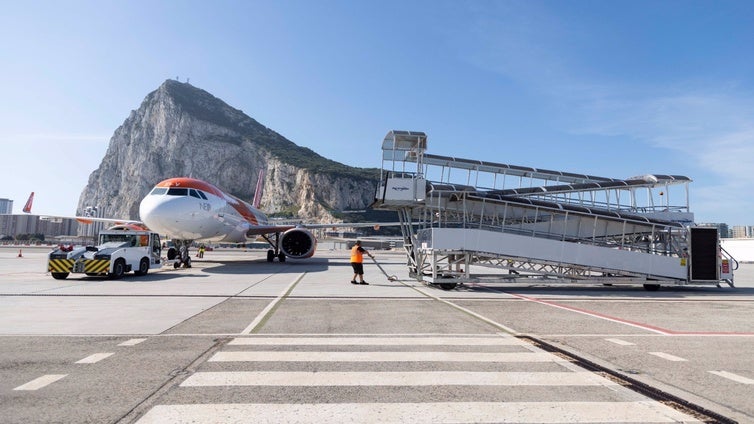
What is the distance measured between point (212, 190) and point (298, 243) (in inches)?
263

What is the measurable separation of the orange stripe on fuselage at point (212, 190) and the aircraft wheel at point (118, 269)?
16.1ft

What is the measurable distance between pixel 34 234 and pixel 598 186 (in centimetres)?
17941

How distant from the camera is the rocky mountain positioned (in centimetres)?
15950

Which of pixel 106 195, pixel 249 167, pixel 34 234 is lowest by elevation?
pixel 34 234

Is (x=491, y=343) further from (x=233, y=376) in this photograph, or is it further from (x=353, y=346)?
(x=233, y=376)

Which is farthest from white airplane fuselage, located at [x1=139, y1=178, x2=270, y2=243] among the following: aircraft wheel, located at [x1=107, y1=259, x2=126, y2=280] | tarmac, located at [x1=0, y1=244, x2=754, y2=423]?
tarmac, located at [x1=0, y1=244, x2=754, y2=423]

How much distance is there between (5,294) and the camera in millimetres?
12773

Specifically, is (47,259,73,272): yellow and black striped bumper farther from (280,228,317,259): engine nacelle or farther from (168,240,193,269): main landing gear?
(280,228,317,259): engine nacelle

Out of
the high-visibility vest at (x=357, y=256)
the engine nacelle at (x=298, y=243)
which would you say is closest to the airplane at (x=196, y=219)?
the engine nacelle at (x=298, y=243)

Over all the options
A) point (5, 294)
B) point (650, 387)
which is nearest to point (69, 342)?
point (650, 387)

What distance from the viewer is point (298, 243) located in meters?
29.7

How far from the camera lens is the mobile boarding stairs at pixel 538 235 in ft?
52.5

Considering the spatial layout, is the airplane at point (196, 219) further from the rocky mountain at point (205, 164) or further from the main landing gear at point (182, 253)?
the rocky mountain at point (205, 164)

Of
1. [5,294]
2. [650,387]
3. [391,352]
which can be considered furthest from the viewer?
[5,294]
